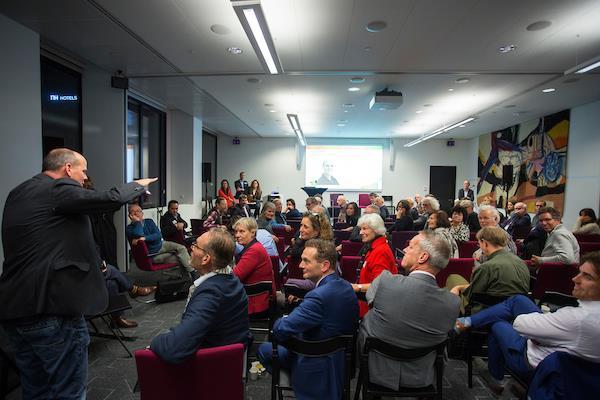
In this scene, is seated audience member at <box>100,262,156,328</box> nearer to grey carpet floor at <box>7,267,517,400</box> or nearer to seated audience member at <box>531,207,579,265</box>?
Answer: grey carpet floor at <box>7,267,517,400</box>

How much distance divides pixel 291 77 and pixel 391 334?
513 cm

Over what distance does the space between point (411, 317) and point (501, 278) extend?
1.12m

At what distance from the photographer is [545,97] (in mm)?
7094

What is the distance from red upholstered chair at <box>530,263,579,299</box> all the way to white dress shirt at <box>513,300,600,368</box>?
1963 mm

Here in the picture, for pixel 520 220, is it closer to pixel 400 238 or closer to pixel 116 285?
pixel 400 238

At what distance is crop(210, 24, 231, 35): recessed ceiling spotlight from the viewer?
400 cm

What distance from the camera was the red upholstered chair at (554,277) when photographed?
3.32m

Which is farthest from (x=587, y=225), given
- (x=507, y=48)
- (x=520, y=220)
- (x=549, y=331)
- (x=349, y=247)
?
(x=549, y=331)

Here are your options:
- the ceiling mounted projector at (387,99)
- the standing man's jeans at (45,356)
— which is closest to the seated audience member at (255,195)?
the ceiling mounted projector at (387,99)

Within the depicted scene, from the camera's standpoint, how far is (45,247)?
1772 millimetres

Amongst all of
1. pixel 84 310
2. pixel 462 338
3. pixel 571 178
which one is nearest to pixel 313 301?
pixel 84 310

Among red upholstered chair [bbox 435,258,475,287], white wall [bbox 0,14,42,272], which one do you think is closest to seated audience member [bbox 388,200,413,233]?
red upholstered chair [bbox 435,258,475,287]

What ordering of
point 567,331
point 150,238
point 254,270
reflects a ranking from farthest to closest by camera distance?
point 150,238 → point 254,270 → point 567,331

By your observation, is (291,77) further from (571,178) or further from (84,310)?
(571,178)
